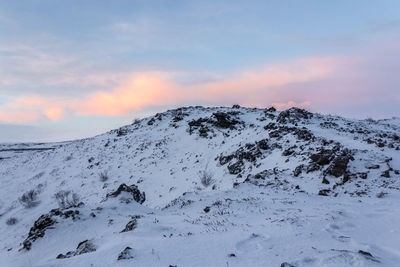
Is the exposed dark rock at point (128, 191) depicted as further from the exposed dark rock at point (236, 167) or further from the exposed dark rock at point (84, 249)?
the exposed dark rock at point (236, 167)

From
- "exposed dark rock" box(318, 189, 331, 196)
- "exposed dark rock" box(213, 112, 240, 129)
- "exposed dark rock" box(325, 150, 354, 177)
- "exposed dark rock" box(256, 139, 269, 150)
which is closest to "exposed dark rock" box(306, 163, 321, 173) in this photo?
"exposed dark rock" box(325, 150, 354, 177)

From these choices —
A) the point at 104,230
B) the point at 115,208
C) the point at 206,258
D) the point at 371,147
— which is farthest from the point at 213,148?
the point at 206,258

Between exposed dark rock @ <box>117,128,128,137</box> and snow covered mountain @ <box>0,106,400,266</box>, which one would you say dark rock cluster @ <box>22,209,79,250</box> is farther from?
exposed dark rock @ <box>117,128,128,137</box>

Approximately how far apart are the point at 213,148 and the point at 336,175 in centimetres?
1625

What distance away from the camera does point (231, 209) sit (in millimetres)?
10320

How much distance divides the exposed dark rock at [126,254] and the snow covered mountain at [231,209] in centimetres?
2

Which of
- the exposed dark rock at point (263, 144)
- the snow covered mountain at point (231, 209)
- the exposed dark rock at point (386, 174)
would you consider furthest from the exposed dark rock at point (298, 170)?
the exposed dark rock at point (263, 144)

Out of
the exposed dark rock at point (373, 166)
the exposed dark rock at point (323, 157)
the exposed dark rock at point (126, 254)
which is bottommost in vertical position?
the exposed dark rock at point (373, 166)

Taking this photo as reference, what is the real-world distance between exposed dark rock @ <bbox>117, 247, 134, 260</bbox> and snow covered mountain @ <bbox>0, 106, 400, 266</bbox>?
0.8 inches

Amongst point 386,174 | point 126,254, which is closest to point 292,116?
point 386,174

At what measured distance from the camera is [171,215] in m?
10.8

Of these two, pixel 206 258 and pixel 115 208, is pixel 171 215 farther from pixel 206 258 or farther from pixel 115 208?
pixel 206 258

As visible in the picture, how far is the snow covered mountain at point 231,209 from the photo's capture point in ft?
19.8

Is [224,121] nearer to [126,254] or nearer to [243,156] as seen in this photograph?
[243,156]
